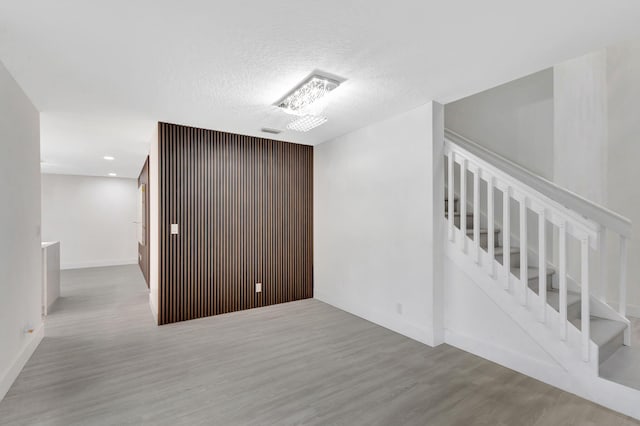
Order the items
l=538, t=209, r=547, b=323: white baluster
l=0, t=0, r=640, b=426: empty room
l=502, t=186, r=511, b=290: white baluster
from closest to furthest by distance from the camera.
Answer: l=0, t=0, r=640, b=426: empty room
l=538, t=209, r=547, b=323: white baluster
l=502, t=186, r=511, b=290: white baluster

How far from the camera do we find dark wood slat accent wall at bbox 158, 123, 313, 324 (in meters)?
3.76

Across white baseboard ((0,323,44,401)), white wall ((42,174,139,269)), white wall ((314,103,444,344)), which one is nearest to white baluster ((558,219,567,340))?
white wall ((314,103,444,344))

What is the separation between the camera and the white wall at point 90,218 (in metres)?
7.64

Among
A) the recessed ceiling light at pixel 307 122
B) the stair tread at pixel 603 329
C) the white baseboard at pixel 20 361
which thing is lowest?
the white baseboard at pixel 20 361

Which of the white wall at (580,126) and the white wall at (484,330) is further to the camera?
the white wall at (580,126)

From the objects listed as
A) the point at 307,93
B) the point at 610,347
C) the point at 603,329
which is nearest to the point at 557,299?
the point at 603,329

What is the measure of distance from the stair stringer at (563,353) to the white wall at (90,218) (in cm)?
875

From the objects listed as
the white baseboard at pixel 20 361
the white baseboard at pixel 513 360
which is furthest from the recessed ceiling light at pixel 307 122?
the white baseboard at pixel 20 361

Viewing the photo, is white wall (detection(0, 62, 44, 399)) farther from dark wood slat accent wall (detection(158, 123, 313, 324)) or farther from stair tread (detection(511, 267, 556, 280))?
stair tread (detection(511, 267, 556, 280))

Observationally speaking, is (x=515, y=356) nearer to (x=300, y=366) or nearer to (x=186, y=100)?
(x=300, y=366)

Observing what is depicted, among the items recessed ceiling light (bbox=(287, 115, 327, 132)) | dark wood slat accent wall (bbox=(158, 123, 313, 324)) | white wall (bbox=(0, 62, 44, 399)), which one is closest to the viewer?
white wall (bbox=(0, 62, 44, 399))

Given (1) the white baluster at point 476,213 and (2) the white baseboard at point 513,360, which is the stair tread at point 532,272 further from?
(2) the white baseboard at point 513,360

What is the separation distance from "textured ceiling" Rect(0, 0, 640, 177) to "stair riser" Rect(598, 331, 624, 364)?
7.19 feet

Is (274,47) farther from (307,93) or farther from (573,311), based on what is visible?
(573,311)
